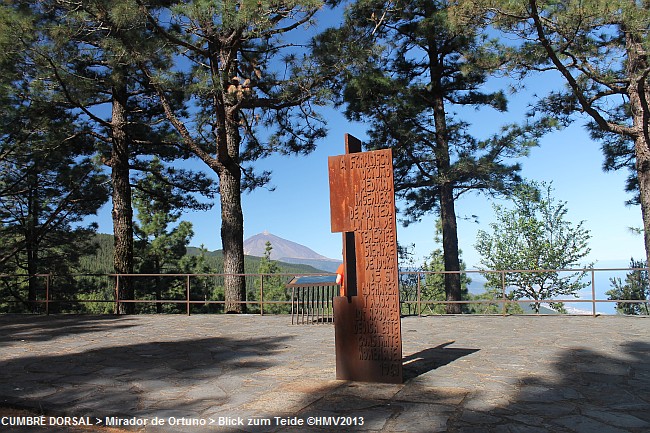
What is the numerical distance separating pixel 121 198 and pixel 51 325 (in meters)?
4.66

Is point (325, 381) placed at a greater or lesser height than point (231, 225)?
lesser

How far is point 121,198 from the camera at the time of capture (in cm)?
1307

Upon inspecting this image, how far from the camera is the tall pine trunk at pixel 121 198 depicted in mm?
12789

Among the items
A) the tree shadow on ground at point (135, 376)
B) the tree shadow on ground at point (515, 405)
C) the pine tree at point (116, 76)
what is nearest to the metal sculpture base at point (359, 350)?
the tree shadow on ground at point (515, 405)

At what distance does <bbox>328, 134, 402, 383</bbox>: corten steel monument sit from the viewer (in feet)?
14.5

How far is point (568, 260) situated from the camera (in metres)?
18.1

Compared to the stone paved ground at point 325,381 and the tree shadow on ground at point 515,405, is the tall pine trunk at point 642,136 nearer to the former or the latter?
the stone paved ground at point 325,381

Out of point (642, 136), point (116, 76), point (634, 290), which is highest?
point (116, 76)

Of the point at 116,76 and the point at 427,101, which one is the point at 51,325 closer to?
the point at 116,76

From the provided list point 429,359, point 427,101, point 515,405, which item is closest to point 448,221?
point 427,101

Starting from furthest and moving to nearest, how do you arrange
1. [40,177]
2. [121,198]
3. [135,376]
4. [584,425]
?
1. [40,177]
2. [121,198]
3. [135,376]
4. [584,425]

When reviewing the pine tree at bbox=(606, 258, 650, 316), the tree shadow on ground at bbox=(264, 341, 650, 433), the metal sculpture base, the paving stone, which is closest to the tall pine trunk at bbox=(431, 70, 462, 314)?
the pine tree at bbox=(606, 258, 650, 316)

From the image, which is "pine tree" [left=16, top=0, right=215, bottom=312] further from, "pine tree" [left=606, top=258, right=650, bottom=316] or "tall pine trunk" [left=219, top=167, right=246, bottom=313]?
"pine tree" [left=606, top=258, right=650, bottom=316]

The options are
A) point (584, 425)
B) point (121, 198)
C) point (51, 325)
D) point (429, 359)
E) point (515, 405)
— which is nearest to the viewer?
point (584, 425)
